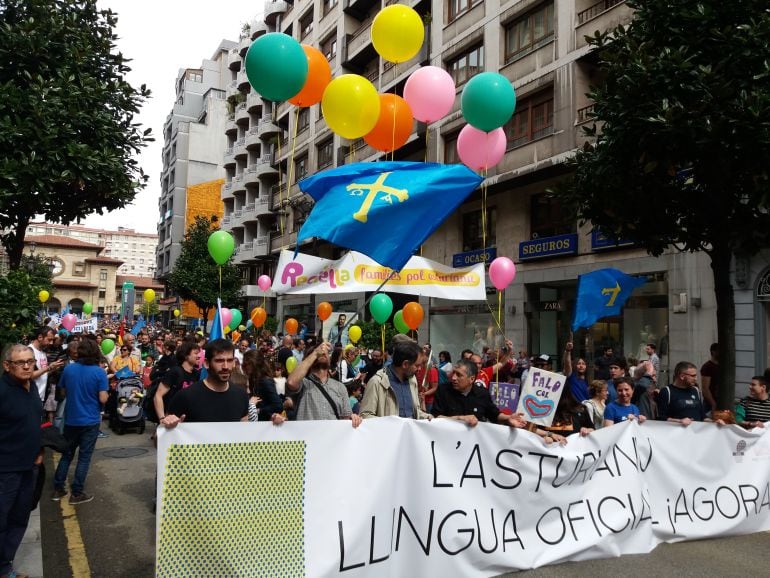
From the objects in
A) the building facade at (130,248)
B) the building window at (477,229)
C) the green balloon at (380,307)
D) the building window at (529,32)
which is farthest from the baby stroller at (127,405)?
the building facade at (130,248)

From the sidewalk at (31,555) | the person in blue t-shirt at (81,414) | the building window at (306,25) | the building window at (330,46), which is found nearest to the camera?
the sidewalk at (31,555)

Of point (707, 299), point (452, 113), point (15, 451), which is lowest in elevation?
point (15, 451)

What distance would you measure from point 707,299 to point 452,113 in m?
10.8

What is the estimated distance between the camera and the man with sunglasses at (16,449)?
157 inches

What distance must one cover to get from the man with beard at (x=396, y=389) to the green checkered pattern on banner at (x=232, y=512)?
1.15 m

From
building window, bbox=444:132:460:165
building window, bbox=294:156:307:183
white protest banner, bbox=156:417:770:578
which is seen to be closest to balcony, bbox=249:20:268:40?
building window, bbox=294:156:307:183

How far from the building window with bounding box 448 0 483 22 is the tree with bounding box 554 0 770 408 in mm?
13321

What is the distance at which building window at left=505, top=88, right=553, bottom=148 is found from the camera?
655 inches

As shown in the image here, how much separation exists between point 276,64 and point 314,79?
1224mm

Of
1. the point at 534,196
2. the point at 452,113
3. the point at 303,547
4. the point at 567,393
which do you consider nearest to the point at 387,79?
the point at 452,113

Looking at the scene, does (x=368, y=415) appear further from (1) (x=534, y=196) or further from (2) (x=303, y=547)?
(1) (x=534, y=196)

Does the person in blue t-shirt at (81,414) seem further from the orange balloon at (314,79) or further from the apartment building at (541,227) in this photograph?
the apartment building at (541,227)

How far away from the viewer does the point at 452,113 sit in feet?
65.4

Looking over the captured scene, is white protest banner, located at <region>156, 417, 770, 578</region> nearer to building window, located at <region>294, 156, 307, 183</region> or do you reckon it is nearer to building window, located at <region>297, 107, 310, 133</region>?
building window, located at <region>294, 156, 307, 183</region>
